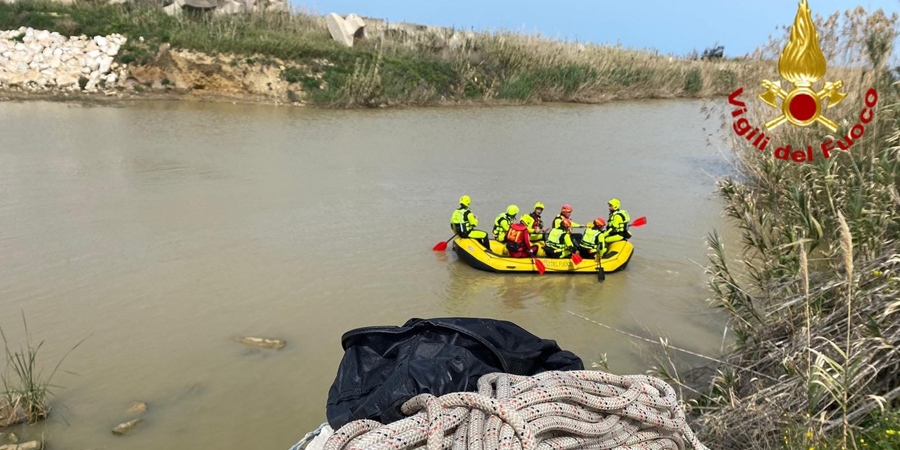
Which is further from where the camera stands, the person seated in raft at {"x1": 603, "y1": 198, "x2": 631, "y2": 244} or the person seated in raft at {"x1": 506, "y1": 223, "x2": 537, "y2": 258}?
the person seated in raft at {"x1": 603, "y1": 198, "x2": 631, "y2": 244}

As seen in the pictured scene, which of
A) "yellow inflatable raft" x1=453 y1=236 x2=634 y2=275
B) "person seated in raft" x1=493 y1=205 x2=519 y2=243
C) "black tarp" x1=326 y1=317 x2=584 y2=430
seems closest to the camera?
"black tarp" x1=326 y1=317 x2=584 y2=430

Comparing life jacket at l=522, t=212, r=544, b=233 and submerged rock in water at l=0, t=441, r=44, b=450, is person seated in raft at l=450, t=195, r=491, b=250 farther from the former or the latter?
submerged rock in water at l=0, t=441, r=44, b=450

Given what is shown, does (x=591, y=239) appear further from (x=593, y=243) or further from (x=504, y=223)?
(x=504, y=223)

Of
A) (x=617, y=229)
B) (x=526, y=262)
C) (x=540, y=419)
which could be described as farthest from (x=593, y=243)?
(x=540, y=419)

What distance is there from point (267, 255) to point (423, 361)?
6337 millimetres

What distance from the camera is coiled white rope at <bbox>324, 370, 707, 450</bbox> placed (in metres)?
1.81

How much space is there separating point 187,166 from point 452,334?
35.4 ft

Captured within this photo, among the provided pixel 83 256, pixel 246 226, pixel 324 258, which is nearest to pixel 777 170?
pixel 324 258

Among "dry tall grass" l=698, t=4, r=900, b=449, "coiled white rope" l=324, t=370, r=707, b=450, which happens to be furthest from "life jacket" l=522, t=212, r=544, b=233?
"coiled white rope" l=324, t=370, r=707, b=450

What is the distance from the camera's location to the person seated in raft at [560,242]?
27.0 feet

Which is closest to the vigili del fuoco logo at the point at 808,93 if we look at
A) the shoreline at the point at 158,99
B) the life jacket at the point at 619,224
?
the life jacket at the point at 619,224

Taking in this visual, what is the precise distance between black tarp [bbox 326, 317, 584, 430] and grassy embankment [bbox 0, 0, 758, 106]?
16.9 metres

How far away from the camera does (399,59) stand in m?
22.3

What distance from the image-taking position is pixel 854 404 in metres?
2.93
